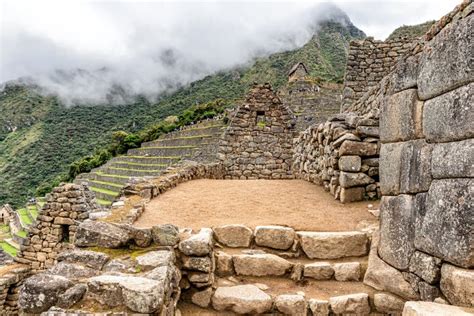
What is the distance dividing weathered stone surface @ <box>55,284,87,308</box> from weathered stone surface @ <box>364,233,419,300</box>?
2318mm

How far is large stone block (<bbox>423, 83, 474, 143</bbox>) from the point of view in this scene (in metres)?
2.43

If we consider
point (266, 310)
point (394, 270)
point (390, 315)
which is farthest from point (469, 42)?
point (266, 310)

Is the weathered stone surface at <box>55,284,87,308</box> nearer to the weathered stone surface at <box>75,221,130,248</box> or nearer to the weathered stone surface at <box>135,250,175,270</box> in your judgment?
the weathered stone surface at <box>135,250,175,270</box>

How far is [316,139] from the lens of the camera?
689 centimetres

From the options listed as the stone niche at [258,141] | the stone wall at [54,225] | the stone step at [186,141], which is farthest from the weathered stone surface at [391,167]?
the stone step at [186,141]

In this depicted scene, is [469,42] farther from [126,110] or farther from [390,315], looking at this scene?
[126,110]

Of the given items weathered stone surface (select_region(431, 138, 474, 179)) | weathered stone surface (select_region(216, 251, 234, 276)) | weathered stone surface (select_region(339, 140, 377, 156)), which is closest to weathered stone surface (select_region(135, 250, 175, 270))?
weathered stone surface (select_region(216, 251, 234, 276))

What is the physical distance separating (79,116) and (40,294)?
6353 cm

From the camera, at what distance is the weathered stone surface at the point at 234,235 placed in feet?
12.7

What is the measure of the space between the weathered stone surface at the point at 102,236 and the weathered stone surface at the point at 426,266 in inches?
89.8

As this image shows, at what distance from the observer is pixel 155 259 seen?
3.00 meters

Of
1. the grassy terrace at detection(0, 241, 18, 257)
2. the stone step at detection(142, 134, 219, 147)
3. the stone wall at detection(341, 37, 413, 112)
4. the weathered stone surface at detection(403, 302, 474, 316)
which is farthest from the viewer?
the stone step at detection(142, 134, 219, 147)

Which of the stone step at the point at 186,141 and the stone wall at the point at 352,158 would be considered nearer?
the stone wall at the point at 352,158

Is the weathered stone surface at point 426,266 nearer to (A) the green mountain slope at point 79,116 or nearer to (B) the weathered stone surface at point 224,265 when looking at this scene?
(B) the weathered stone surface at point 224,265
